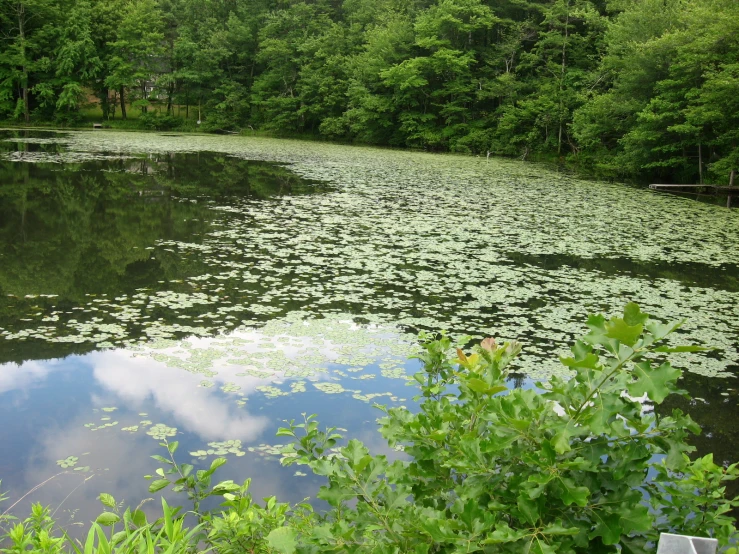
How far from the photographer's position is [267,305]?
562 centimetres

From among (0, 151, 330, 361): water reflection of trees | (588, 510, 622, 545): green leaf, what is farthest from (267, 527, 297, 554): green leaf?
(0, 151, 330, 361): water reflection of trees

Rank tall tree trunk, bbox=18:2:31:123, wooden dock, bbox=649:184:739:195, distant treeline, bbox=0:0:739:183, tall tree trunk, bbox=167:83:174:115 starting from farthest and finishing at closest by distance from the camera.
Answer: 1. tall tree trunk, bbox=167:83:174:115
2. tall tree trunk, bbox=18:2:31:123
3. distant treeline, bbox=0:0:739:183
4. wooden dock, bbox=649:184:739:195

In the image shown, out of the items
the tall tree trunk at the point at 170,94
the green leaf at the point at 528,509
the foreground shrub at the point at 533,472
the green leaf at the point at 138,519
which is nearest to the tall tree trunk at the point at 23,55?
the tall tree trunk at the point at 170,94

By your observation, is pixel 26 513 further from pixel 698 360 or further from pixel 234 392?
pixel 698 360

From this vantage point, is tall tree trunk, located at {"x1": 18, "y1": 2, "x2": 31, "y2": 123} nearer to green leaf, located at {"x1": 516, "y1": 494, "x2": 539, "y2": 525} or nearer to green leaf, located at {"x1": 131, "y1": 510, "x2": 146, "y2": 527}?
green leaf, located at {"x1": 131, "y1": 510, "x2": 146, "y2": 527}

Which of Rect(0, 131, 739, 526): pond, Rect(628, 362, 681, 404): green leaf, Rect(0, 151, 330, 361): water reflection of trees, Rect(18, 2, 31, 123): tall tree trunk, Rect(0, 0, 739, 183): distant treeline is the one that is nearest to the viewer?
Rect(628, 362, 681, 404): green leaf

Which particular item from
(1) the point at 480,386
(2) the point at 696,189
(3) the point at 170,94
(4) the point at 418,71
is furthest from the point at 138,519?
(3) the point at 170,94

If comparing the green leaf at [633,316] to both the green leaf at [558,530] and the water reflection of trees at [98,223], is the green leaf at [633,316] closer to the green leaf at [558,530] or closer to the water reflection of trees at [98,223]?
the green leaf at [558,530]

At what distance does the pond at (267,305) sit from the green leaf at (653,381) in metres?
2.30

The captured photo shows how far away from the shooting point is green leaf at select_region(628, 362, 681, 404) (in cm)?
112

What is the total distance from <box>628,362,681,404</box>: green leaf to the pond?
7.56 ft

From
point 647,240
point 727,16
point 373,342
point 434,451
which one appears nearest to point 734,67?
point 727,16

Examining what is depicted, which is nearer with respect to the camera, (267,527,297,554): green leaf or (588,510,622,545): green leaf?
(588,510,622,545): green leaf

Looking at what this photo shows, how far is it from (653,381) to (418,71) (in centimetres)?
3222
